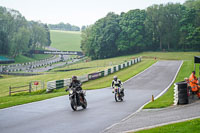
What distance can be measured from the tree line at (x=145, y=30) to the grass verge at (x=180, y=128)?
89.1 m

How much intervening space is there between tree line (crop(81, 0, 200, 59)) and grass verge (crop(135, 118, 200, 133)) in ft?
292

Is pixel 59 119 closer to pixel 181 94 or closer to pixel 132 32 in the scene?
pixel 181 94

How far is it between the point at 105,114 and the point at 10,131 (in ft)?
17.4

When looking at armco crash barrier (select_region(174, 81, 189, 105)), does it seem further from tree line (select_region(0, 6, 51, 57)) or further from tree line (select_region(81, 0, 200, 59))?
tree line (select_region(0, 6, 51, 57))

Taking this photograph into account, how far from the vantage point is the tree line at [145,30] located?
98625 millimetres

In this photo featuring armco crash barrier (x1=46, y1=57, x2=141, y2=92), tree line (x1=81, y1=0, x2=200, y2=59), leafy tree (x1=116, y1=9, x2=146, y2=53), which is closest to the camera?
armco crash barrier (x1=46, y1=57, x2=141, y2=92)

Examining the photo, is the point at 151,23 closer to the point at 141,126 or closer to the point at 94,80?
the point at 94,80

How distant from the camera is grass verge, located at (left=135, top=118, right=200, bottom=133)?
8.89 meters

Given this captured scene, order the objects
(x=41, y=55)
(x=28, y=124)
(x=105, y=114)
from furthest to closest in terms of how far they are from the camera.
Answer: (x=41, y=55)
(x=105, y=114)
(x=28, y=124)

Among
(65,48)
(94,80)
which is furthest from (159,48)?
(65,48)

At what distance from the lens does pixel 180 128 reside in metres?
9.26

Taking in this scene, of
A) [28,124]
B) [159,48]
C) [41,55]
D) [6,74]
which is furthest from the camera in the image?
[41,55]

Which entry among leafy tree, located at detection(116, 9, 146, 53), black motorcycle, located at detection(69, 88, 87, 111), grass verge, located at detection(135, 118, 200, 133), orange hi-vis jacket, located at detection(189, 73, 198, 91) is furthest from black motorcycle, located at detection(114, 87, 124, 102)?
leafy tree, located at detection(116, 9, 146, 53)

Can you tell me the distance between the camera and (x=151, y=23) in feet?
337
